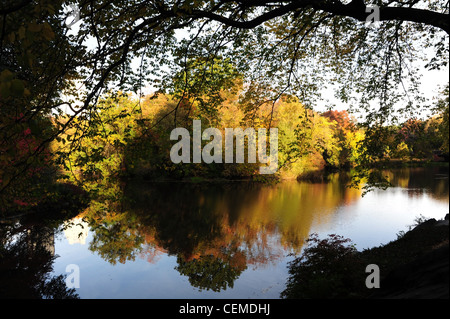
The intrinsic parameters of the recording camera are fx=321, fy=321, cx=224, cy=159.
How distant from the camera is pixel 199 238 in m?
14.2

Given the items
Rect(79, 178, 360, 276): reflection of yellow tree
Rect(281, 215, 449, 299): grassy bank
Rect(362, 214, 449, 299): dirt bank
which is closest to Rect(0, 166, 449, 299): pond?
Rect(79, 178, 360, 276): reflection of yellow tree

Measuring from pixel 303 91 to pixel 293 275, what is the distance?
594cm

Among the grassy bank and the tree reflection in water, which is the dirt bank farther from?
the tree reflection in water

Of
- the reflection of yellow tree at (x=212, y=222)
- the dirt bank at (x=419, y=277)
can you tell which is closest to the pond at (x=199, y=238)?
the reflection of yellow tree at (x=212, y=222)

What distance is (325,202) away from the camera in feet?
72.4

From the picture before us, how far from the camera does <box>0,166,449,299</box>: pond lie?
9.44 meters

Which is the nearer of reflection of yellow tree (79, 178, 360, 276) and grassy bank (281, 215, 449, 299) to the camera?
grassy bank (281, 215, 449, 299)

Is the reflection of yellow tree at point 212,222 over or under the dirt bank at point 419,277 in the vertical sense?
under

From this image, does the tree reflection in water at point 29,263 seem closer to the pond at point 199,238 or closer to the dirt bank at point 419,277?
the pond at point 199,238

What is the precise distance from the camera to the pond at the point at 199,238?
9.44 metres

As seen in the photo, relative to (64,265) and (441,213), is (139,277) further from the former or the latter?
(441,213)
